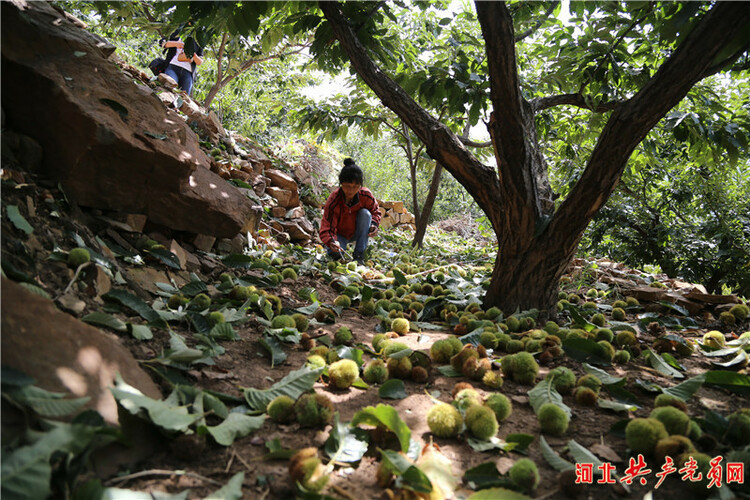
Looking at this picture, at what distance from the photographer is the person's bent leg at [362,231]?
16.3 feet

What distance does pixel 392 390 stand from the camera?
1.54 meters

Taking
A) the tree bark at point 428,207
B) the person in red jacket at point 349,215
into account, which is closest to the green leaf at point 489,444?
the person in red jacket at point 349,215

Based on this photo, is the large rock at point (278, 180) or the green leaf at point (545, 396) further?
the large rock at point (278, 180)

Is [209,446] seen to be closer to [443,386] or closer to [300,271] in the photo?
[443,386]

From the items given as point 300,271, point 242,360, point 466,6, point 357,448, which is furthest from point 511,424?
point 466,6

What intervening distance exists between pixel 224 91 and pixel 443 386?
9789 mm

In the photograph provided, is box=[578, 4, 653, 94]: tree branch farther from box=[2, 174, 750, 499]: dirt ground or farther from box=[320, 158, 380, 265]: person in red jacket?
box=[320, 158, 380, 265]: person in red jacket

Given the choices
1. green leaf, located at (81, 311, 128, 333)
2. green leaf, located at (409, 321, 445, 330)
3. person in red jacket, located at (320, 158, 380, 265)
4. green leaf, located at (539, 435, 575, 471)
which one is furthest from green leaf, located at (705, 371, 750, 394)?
person in red jacket, located at (320, 158, 380, 265)

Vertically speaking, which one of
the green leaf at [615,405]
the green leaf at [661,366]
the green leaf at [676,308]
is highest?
the green leaf at [676,308]

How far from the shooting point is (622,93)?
3.33 meters

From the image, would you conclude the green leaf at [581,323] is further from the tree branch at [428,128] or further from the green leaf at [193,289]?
the green leaf at [193,289]

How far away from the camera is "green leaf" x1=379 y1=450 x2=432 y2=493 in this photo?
97cm

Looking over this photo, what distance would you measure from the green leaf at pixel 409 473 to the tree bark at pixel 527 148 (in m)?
1.80

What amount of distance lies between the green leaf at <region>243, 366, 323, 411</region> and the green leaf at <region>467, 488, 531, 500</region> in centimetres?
67
